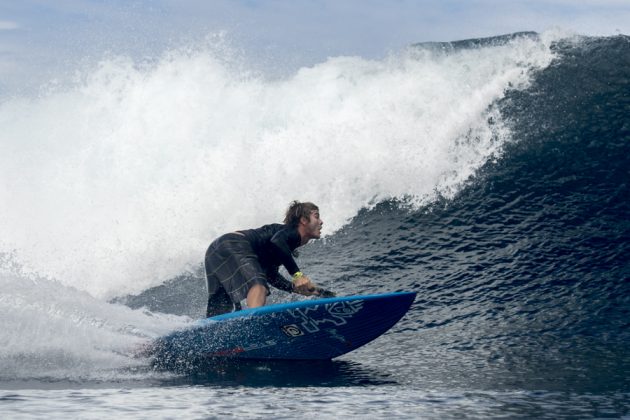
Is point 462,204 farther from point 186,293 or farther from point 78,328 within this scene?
point 78,328

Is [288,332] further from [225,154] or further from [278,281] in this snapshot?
[225,154]

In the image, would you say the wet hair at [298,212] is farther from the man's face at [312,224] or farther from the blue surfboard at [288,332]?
the blue surfboard at [288,332]

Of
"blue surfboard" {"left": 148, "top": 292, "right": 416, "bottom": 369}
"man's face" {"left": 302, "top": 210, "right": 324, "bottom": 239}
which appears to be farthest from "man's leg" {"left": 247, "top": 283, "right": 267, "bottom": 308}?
"man's face" {"left": 302, "top": 210, "right": 324, "bottom": 239}

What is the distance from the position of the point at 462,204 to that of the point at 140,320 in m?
4.21

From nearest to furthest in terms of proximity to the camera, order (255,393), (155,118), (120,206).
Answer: (255,393), (120,206), (155,118)

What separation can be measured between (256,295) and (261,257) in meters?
0.42

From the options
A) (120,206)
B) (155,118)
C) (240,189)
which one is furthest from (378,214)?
(155,118)

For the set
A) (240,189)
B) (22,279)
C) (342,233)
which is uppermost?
(240,189)

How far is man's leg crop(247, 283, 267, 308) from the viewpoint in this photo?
706 centimetres

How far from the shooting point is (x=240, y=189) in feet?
38.9

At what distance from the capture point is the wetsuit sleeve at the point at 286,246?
7.12m

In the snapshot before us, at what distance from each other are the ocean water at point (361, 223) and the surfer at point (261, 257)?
2.05ft

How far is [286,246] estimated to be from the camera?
7160mm

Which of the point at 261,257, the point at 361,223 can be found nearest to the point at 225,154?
the point at 361,223
